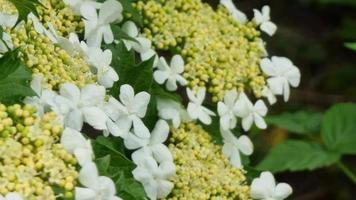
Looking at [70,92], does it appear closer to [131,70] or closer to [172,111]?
[131,70]

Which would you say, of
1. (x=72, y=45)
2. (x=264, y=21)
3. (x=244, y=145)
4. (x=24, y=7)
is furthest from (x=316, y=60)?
(x=24, y=7)

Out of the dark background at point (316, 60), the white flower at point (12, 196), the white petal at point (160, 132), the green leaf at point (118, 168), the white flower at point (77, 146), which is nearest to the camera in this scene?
the white flower at point (12, 196)

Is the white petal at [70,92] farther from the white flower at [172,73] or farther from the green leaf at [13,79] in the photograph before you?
the white flower at [172,73]

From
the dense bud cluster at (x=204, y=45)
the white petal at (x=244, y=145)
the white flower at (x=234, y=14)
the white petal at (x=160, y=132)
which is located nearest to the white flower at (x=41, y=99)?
the white petal at (x=160, y=132)

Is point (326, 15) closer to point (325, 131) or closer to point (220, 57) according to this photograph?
point (325, 131)

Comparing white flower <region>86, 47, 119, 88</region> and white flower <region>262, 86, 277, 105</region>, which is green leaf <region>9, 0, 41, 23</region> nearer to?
white flower <region>86, 47, 119, 88</region>

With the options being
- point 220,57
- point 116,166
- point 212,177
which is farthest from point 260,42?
point 116,166

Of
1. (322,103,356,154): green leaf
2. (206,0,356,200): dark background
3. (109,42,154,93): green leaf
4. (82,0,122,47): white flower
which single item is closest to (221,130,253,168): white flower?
(109,42,154,93): green leaf
